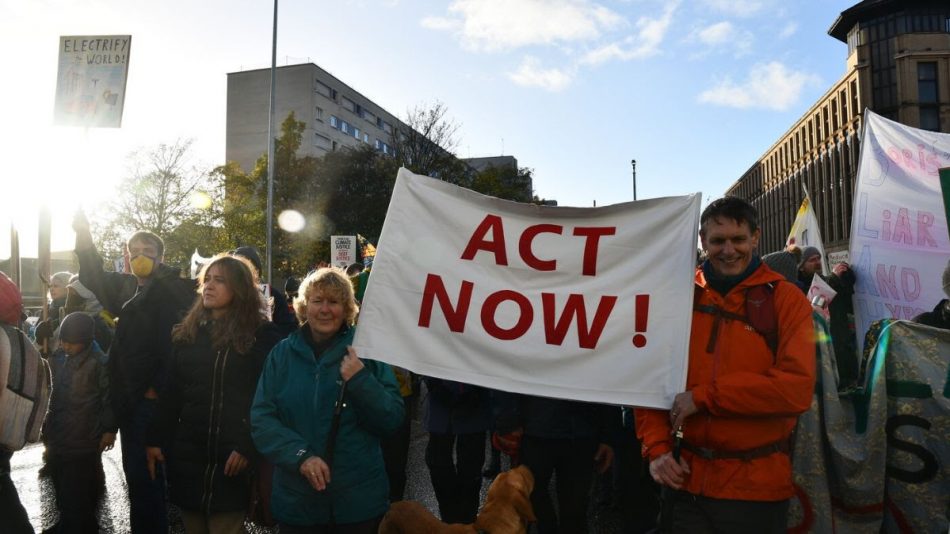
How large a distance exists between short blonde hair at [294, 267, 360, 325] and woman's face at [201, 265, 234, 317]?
60 centimetres

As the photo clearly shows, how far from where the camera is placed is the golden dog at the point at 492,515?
2.80 m

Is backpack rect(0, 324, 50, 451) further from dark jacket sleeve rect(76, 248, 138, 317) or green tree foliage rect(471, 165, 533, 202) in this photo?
green tree foliage rect(471, 165, 533, 202)

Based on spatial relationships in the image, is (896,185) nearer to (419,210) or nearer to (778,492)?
(778,492)

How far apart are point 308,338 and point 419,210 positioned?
30.7 inches

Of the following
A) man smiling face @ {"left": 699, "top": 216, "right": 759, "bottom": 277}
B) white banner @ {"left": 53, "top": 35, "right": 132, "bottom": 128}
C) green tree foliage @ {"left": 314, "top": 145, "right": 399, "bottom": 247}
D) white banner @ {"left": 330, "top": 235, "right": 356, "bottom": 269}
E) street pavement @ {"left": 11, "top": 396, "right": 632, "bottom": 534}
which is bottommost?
street pavement @ {"left": 11, "top": 396, "right": 632, "bottom": 534}

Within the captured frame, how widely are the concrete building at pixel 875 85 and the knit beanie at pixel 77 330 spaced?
53.8 meters

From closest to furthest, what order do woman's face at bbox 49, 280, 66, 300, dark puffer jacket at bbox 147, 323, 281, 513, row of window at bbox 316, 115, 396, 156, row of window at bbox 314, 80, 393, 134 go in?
dark puffer jacket at bbox 147, 323, 281, 513 → woman's face at bbox 49, 280, 66, 300 → row of window at bbox 314, 80, 393, 134 → row of window at bbox 316, 115, 396, 156

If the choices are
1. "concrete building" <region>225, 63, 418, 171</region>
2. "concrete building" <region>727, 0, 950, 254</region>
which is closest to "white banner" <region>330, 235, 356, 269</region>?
"concrete building" <region>225, 63, 418, 171</region>

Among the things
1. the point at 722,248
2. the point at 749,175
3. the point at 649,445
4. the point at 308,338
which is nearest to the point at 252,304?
the point at 308,338

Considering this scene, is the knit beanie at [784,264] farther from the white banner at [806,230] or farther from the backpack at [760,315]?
the white banner at [806,230]

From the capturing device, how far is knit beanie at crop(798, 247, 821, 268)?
6215 mm

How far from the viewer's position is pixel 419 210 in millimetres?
3029

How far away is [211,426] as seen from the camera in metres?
3.20

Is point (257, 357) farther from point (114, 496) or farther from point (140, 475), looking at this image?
point (114, 496)
